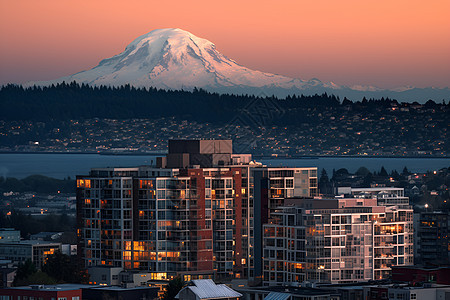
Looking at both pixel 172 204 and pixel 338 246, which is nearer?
pixel 338 246

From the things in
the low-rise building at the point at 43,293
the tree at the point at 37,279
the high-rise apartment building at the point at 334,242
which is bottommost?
the tree at the point at 37,279

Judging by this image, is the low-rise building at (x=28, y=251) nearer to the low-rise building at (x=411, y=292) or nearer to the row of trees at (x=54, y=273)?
the row of trees at (x=54, y=273)

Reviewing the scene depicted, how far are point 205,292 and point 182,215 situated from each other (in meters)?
37.2

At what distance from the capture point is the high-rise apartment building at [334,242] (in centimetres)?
12875

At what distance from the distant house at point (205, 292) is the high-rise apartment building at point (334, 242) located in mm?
17988

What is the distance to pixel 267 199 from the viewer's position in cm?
14425

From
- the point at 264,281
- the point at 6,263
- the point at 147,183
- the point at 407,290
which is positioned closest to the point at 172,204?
the point at 147,183

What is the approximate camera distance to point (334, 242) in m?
129

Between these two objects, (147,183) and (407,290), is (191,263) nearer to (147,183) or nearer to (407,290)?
(147,183)

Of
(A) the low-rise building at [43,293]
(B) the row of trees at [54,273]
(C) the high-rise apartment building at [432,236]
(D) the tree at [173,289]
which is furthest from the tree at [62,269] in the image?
(C) the high-rise apartment building at [432,236]

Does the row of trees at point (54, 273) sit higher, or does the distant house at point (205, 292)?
the distant house at point (205, 292)

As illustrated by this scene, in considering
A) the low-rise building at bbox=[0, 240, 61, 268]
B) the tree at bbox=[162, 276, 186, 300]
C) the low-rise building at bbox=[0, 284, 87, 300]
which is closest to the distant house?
the low-rise building at bbox=[0, 284, 87, 300]

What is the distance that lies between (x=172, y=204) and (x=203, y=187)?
137 inches

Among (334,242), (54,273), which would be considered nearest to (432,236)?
(54,273)
